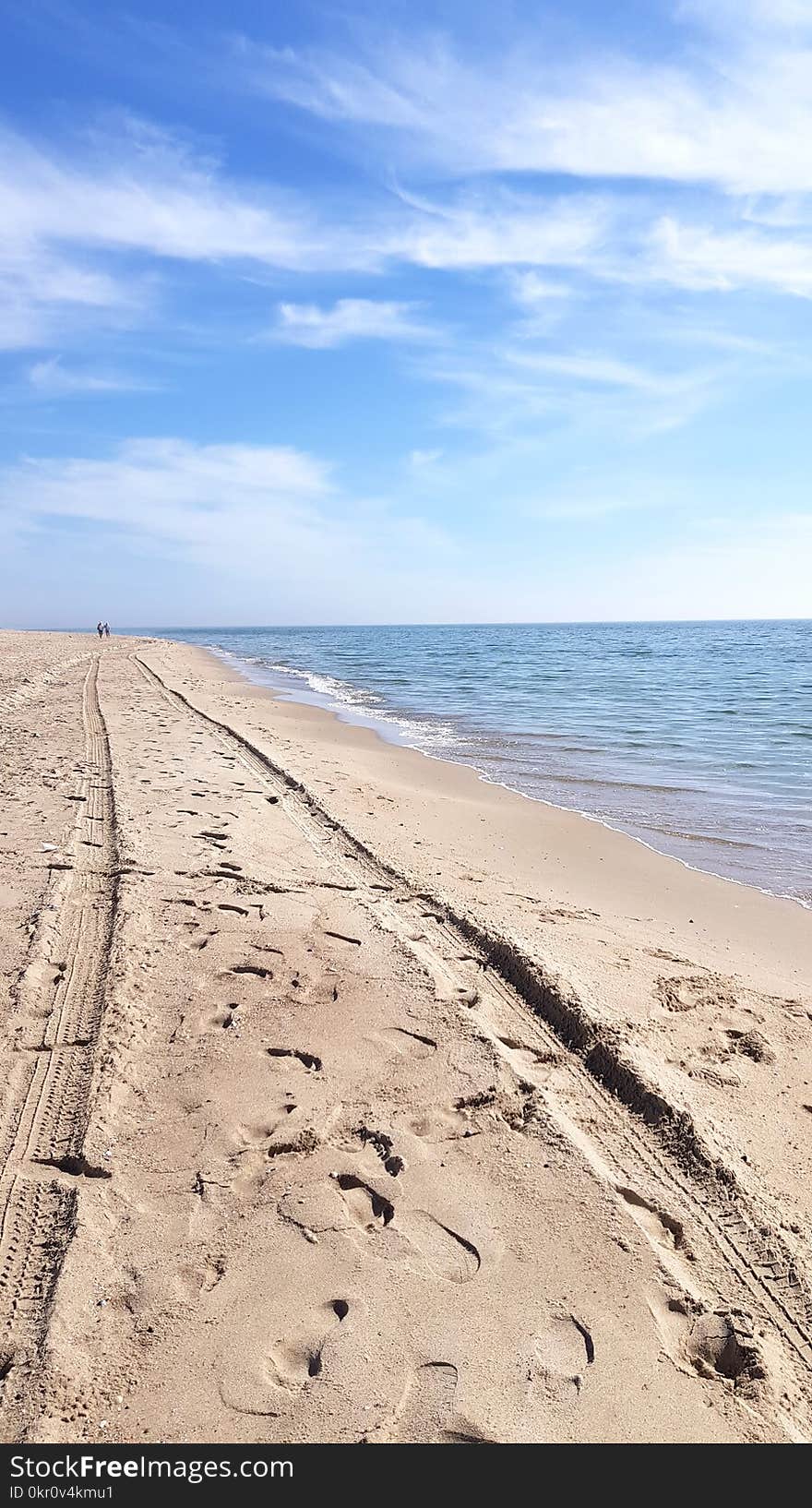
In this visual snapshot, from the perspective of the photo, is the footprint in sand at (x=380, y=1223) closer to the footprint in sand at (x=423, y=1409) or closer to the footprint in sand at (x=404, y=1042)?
the footprint in sand at (x=423, y=1409)

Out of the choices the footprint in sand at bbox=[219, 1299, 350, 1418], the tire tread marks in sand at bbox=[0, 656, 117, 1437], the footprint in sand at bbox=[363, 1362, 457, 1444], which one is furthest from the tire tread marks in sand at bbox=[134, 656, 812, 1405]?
the tire tread marks in sand at bbox=[0, 656, 117, 1437]

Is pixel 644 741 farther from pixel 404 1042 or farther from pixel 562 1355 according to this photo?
pixel 562 1355

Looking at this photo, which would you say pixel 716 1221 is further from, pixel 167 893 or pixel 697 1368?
pixel 167 893

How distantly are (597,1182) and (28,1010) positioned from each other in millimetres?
2835

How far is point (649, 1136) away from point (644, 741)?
1231cm

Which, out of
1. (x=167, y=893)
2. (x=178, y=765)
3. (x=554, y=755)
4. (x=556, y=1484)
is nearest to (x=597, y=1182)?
(x=556, y=1484)

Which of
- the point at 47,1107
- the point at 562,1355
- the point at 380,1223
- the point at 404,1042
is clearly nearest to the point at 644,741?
the point at 404,1042

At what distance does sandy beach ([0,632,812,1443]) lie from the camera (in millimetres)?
2219

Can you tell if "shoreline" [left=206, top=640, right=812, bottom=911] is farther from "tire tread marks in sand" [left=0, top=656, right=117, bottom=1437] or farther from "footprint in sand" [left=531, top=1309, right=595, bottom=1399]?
"tire tread marks in sand" [left=0, top=656, right=117, bottom=1437]

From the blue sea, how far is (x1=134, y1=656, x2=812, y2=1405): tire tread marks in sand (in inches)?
133

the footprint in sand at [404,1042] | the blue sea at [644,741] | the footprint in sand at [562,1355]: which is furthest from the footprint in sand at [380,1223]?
the blue sea at [644,741]

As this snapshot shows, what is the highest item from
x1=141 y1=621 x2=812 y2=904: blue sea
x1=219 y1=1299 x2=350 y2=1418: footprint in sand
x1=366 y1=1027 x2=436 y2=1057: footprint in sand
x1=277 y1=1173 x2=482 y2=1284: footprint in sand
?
x1=141 y1=621 x2=812 y2=904: blue sea

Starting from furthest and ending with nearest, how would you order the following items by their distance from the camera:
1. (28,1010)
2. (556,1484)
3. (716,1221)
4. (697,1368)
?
1. (28,1010)
2. (716,1221)
3. (697,1368)
4. (556,1484)

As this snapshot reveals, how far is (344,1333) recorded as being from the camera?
2.38 metres
